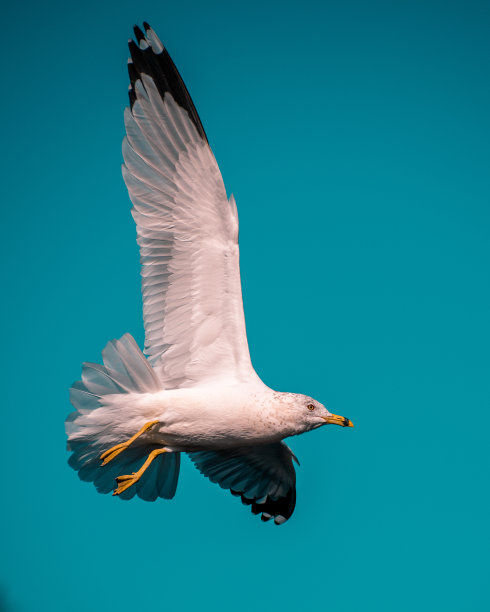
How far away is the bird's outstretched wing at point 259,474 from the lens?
4074mm

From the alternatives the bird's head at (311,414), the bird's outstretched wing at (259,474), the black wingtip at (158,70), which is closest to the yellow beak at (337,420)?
the bird's head at (311,414)

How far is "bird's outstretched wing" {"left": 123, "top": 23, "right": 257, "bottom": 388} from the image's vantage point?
3.50 m

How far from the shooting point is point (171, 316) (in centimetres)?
356

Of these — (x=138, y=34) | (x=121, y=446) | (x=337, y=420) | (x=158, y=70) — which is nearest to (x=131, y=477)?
(x=121, y=446)

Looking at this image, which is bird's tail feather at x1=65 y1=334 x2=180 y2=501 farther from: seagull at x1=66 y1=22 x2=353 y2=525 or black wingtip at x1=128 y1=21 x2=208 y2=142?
black wingtip at x1=128 y1=21 x2=208 y2=142

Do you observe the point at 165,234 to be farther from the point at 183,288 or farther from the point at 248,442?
the point at 248,442

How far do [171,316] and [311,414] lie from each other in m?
0.76

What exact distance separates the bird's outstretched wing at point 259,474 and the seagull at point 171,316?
552 millimetres

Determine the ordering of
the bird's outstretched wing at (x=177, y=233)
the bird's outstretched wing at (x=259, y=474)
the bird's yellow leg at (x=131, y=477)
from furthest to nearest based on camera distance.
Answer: the bird's outstretched wing at (x=259, y=474) < the bird's outstretched wing at (x=177, y=233) < the bird's yellow leg at (x=131, y=477)

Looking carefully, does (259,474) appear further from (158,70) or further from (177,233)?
(158,70)

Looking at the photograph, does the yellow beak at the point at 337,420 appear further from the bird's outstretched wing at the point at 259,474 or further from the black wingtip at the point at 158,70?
the black wingtip at the point at 158,70

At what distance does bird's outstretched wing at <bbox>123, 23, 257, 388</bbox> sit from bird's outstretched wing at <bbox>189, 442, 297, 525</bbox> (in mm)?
691

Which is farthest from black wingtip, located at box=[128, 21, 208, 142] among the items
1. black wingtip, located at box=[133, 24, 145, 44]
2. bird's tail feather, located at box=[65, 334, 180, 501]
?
bird's tail feather, located at box=[65, 334, 180, 501]

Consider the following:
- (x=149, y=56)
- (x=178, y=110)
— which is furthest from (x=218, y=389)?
(x=149, y=56)
